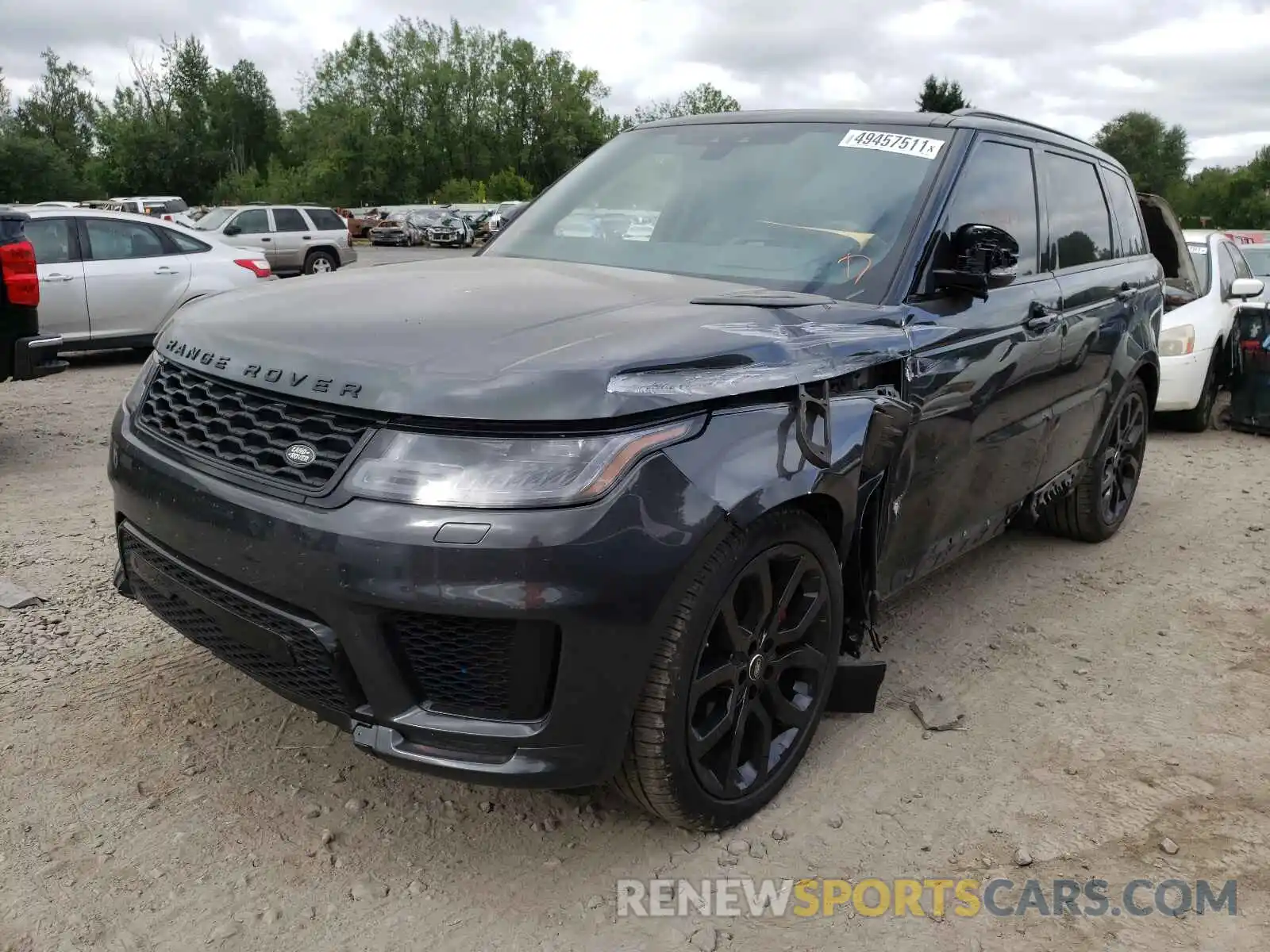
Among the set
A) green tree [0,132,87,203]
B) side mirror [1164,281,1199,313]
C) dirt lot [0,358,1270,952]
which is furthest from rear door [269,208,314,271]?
green tree [0,132,87,203]

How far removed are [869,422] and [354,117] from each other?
71643mm

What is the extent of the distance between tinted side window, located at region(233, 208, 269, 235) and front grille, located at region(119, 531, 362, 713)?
20793 mm

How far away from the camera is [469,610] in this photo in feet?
6.85

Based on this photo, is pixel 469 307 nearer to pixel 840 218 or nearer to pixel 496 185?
pixel 840 218

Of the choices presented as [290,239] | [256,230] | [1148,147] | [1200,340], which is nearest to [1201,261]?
[1200,340]

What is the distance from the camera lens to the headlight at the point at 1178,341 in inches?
303

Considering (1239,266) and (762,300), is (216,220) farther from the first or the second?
(762,300)

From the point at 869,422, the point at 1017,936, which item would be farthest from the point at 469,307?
the point at 1017,936

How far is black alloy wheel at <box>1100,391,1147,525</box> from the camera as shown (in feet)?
16.6

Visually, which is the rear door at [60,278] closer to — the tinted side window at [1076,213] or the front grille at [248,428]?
the front grille at [248,428]

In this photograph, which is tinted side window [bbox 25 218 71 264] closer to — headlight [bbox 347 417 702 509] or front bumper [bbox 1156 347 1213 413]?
headlight [bbox 347 417 702 509]

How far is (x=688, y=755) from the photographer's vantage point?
2.45 metres

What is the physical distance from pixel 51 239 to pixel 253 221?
13182mm

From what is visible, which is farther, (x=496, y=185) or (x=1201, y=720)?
(x=496, y=185)
